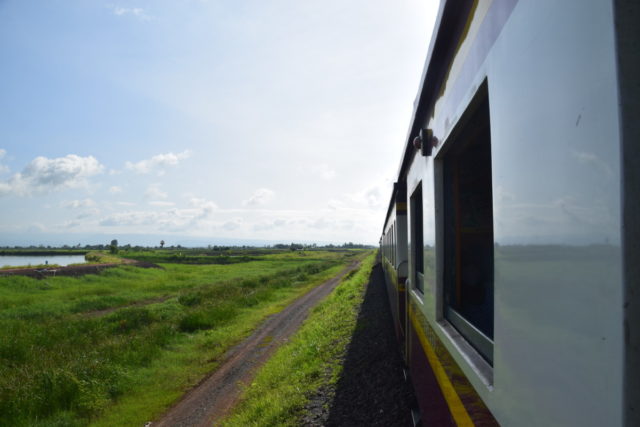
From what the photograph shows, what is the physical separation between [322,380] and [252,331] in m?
6.50

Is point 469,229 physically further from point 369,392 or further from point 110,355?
point 110,355

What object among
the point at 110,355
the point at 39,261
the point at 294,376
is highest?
the point at 294,376

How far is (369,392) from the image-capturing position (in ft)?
18.0

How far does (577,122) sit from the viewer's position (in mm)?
876

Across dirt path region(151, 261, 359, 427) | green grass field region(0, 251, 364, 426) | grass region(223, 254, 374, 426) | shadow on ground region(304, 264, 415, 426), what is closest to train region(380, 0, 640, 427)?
shadow on ground region(304, 264, 415, 426)

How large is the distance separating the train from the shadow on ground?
2938 mm

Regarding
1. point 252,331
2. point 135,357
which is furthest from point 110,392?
point 252,331

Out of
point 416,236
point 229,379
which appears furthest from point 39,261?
point 416,236

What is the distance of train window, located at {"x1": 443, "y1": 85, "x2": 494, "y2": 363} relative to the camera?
264 cm

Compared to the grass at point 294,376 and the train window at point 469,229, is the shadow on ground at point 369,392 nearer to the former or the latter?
the grass at point 294,376

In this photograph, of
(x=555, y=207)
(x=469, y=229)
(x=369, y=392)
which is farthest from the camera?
(x=369, y=392)

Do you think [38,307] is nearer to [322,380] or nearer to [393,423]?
[322,380]

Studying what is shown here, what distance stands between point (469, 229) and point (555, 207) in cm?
232

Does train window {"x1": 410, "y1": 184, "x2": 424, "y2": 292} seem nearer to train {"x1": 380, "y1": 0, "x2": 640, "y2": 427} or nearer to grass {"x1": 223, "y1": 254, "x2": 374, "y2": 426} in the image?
train {"x1": 380, "y1": 0, "x2": 640, "y2": 427}
